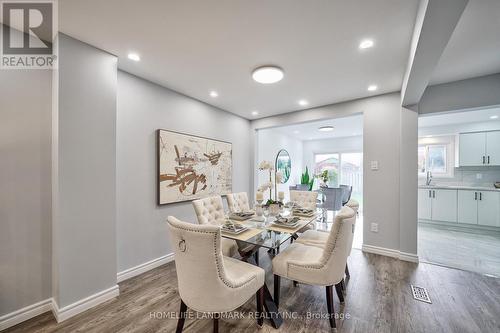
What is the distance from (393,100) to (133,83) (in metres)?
3.78

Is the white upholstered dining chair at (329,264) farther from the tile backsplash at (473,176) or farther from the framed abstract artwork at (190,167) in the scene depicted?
the tile backsplash at (473,176)

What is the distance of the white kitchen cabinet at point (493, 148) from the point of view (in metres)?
4.26

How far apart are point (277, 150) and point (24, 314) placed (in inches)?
220

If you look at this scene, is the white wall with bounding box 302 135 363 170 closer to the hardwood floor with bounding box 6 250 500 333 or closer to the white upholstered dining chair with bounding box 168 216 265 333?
the hardwood floor with bounding box 6 250 500 333

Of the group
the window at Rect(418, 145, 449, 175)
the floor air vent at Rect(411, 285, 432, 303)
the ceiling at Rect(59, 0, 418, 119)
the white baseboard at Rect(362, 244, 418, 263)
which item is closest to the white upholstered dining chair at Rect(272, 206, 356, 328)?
the floor air vent at Rect(411, 285, 432, 303)

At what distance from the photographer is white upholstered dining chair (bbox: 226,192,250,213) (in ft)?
9.12

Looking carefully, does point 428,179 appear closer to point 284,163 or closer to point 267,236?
point 284,163

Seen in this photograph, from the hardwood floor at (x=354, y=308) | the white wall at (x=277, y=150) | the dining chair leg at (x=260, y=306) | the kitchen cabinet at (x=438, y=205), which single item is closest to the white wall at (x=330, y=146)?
the white wall at (x=277, y=150)

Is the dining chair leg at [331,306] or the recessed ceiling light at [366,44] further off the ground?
the recessed ceiling light at [366,44]

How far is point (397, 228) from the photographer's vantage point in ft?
9.82

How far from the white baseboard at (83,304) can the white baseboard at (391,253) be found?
3.53 metres

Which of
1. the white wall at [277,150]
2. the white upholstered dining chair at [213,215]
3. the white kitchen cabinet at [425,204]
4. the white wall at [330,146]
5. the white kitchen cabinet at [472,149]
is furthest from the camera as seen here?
the white wall at [330,146]

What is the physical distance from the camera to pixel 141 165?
2566 millimetres

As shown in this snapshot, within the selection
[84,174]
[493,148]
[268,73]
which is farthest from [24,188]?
[493,148]
